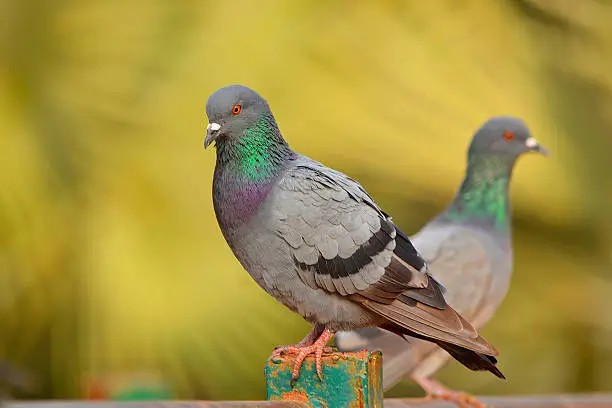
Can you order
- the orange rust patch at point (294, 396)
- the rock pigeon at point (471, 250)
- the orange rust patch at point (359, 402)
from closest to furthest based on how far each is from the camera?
the orange rust patch at point (359, 402)
the orange rust patch at point (294, 396)
the rock pigeon at point (471, 250)

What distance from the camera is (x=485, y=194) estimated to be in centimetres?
445

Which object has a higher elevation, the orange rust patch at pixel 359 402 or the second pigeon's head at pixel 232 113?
the second pigeon's head at pixel 232 113

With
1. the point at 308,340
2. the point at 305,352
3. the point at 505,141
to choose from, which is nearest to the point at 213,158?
the point at 505,141

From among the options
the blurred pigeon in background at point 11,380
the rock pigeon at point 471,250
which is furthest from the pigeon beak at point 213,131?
the blurred pigeon in background at point 11,380

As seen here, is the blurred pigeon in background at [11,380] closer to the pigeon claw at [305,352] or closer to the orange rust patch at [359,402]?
the pigeon claw at [305,352]

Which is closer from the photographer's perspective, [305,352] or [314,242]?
[305,352]

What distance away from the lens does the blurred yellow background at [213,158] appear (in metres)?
5.71

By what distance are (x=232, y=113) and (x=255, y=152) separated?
5.0 inches

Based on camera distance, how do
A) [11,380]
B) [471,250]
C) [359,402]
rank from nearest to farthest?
1. [359,402]
2. [471,250]
3. [11,380]

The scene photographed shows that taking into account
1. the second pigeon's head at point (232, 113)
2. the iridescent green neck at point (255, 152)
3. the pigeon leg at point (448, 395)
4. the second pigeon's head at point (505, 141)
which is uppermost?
the second pigeon's head at point (505, 141)

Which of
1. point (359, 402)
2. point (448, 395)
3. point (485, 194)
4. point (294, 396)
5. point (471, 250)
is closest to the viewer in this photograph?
point (359, 402)

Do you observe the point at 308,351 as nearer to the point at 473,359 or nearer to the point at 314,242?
the point at 314,242

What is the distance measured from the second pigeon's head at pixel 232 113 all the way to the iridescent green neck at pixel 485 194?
2.02 meters

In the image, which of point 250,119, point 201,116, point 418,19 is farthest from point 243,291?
point 250,119
